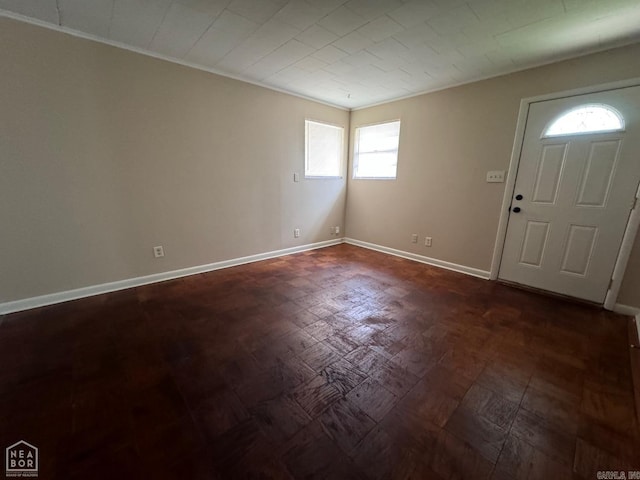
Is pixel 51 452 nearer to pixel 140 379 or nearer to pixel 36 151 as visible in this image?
pixel 140 379

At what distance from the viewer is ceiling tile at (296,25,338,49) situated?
2078 mm

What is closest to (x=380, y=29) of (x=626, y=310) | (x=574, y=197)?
(x=574, y=197)

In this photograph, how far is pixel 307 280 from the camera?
3137mm

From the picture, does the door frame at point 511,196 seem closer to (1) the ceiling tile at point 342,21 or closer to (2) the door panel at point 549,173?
(2) the door panel at point 549,173

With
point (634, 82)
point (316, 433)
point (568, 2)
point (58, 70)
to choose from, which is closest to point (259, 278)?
point (316, 433)

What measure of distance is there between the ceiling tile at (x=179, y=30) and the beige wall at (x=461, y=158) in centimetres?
279

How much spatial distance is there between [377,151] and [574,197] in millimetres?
2599

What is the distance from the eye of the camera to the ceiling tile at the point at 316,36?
2.08 meters

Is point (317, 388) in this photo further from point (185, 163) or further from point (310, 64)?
point (310, 64)

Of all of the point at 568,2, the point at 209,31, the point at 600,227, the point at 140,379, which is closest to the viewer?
the point at 140,379

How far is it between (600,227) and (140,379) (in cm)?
412

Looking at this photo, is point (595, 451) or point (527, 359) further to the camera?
point (527, 359)

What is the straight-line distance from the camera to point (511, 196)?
296cm

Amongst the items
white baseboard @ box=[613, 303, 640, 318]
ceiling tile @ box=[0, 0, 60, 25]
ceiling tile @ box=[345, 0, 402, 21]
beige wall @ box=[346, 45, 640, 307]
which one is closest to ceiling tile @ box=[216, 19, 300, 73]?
ceiling tile @ box=[345, 0, 402, 21]
